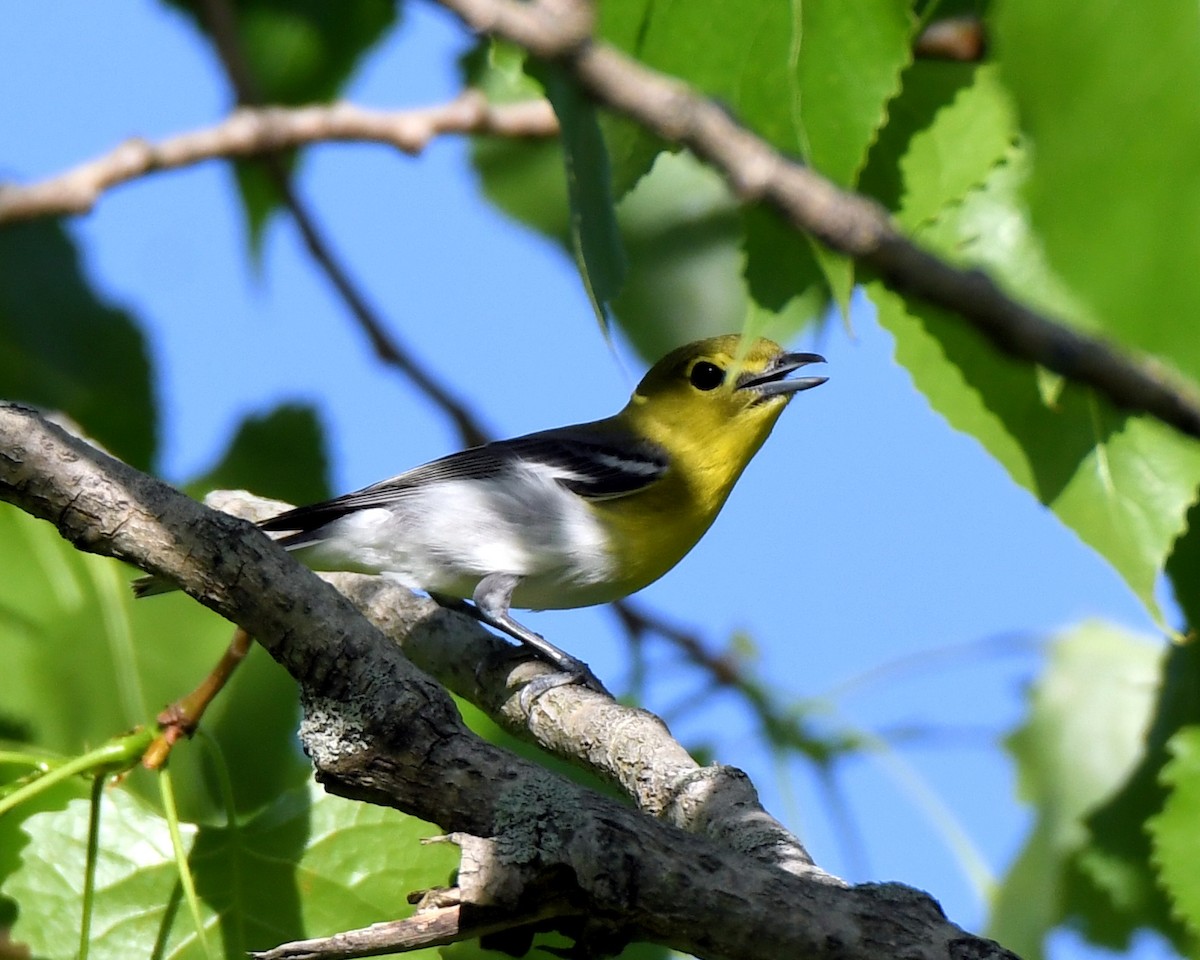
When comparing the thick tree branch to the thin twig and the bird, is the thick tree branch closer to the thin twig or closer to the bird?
the bird

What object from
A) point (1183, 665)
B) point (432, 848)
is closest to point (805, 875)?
point (432, 848)

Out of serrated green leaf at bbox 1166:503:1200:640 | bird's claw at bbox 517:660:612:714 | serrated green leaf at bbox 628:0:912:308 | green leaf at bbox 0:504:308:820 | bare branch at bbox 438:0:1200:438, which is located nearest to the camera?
bare branch at bbox 438:0:1200:438

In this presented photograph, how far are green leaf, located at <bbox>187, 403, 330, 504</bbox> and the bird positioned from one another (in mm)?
270

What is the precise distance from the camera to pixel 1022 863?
472cm

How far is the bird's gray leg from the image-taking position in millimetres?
3403

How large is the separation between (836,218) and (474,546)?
143 inches

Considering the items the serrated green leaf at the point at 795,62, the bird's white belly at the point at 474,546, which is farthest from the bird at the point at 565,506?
the serrated green leaf at the point at 795,62

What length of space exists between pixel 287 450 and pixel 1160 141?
11.1 ft

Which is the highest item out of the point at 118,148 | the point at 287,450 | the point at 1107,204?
the point at 118,148

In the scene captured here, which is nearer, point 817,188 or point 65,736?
point 817,188

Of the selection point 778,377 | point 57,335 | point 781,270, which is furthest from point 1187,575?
point 57,335

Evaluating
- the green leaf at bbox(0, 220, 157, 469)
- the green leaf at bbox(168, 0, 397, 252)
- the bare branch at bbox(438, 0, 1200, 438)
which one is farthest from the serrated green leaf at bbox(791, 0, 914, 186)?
the green leaf at bbox(0, 220, 157, 469)

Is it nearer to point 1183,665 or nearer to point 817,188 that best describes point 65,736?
point 1183,665

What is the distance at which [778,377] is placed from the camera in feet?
16.1
